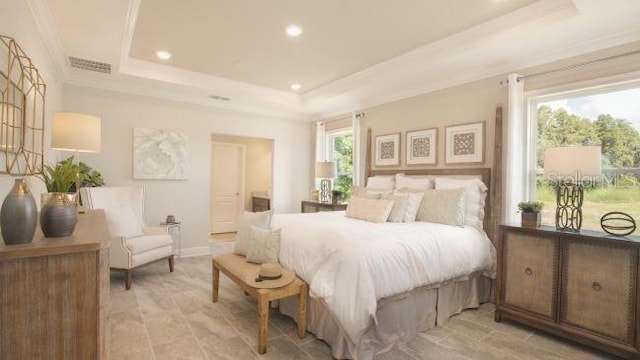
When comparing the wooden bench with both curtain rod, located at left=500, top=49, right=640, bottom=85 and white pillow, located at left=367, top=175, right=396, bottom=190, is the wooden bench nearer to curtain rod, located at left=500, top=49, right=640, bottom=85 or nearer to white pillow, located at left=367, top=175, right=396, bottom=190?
white pillow, located at left=367, top=175, right=396, bottom=190

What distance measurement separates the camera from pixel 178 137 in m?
4.81

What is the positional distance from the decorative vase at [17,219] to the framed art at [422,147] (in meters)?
3.86

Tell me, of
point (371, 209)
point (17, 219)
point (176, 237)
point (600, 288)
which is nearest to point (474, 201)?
point (371, 209)

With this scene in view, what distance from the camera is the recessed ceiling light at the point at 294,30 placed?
9.86 feet

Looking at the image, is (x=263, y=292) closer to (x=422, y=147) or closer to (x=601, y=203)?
(x=422, y=147)

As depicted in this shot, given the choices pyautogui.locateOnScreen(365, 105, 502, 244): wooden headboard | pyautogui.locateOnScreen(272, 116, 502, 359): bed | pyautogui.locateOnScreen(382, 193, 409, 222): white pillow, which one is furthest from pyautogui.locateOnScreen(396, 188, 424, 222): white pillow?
pyautogui.locateOnScreen(365, 105, 502, 244): wooden headboard

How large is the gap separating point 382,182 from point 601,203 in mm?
2283

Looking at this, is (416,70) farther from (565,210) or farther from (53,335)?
(53,335)

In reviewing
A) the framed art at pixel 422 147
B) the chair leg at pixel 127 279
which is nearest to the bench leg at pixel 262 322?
the chair leg at pixel 127 279

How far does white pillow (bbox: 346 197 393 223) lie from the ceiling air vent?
334cm

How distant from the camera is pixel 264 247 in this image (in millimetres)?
2832

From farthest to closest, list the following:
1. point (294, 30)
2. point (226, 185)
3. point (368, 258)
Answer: point (226, 185) → point (294, 30) → point (368, 258)

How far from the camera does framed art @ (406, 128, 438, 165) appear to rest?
13.3ft

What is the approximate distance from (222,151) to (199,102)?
2.07m
